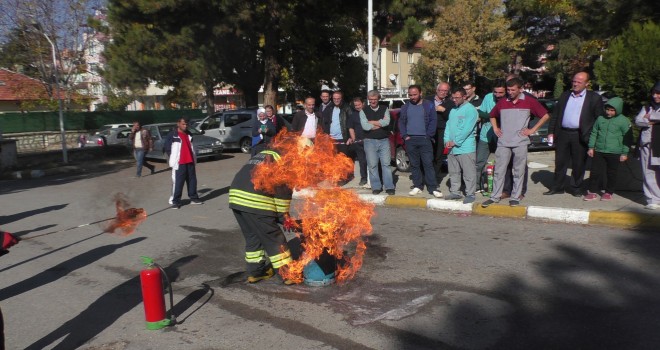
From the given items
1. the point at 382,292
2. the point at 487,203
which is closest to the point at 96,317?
the point at 382,292

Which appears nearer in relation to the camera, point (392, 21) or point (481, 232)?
point (481, 232)

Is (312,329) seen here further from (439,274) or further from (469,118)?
(469,118)

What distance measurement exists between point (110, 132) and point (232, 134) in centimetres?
1189

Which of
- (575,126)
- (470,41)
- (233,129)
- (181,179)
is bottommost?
(181,179)

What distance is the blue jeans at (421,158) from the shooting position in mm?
9195

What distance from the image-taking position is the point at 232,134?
20.8 m

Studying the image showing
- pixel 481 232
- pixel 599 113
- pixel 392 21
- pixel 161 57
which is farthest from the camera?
pixel 161 57

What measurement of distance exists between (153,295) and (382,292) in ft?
7.06

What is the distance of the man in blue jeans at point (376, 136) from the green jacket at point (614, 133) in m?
3.47

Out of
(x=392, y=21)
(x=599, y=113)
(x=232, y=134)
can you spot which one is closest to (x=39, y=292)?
(x=599, y=113)

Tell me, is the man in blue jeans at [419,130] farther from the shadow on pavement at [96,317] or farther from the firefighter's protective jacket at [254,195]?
the shadow on pavement at [96,317]

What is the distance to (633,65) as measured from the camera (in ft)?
31.7

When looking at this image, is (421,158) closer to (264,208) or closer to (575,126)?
(575,126)

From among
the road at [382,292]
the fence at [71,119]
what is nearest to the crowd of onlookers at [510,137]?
the road at [382,292]
